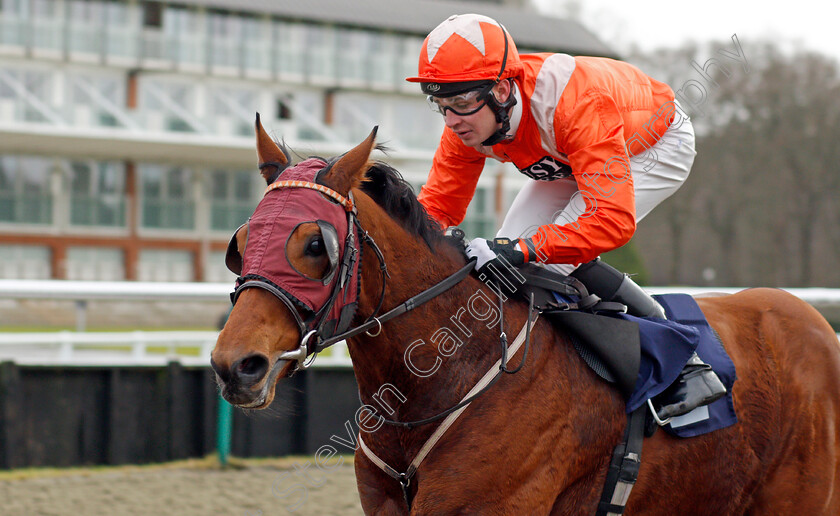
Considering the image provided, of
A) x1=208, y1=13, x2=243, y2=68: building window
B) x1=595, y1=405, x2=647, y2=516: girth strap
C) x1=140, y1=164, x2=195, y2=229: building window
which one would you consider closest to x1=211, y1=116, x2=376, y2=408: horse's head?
x1=595, y1=405, x2=647, y2=516: girth strap

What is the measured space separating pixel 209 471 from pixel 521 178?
20.8 metres

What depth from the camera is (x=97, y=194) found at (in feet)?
73.4

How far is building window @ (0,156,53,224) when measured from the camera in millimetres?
21391

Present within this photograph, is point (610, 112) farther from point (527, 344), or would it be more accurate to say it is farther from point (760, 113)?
point (760, 113)

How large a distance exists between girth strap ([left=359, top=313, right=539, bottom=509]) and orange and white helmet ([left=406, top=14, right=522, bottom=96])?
0.66m

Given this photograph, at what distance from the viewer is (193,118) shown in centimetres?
2186

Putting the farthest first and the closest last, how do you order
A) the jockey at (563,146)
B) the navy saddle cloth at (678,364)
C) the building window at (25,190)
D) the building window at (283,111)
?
the building window at (283,111) < the building window at (25,190) < the navy saddle cloth at (678,364) < the jockey at (563,146)

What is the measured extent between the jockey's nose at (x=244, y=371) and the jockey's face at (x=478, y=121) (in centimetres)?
93

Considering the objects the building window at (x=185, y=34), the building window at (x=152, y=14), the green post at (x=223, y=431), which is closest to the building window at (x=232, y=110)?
the building window at (x=185, y=34)

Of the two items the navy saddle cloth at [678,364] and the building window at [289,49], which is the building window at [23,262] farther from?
the navy saddle cloth at [678,364]

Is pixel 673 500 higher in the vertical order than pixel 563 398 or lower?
lower

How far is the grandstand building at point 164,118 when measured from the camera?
21.2 meters

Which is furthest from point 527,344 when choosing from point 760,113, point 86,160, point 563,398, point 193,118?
point 760,113

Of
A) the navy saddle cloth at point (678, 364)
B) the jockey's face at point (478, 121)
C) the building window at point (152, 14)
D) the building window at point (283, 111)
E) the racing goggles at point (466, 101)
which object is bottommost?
the building window at point (283, 111)
